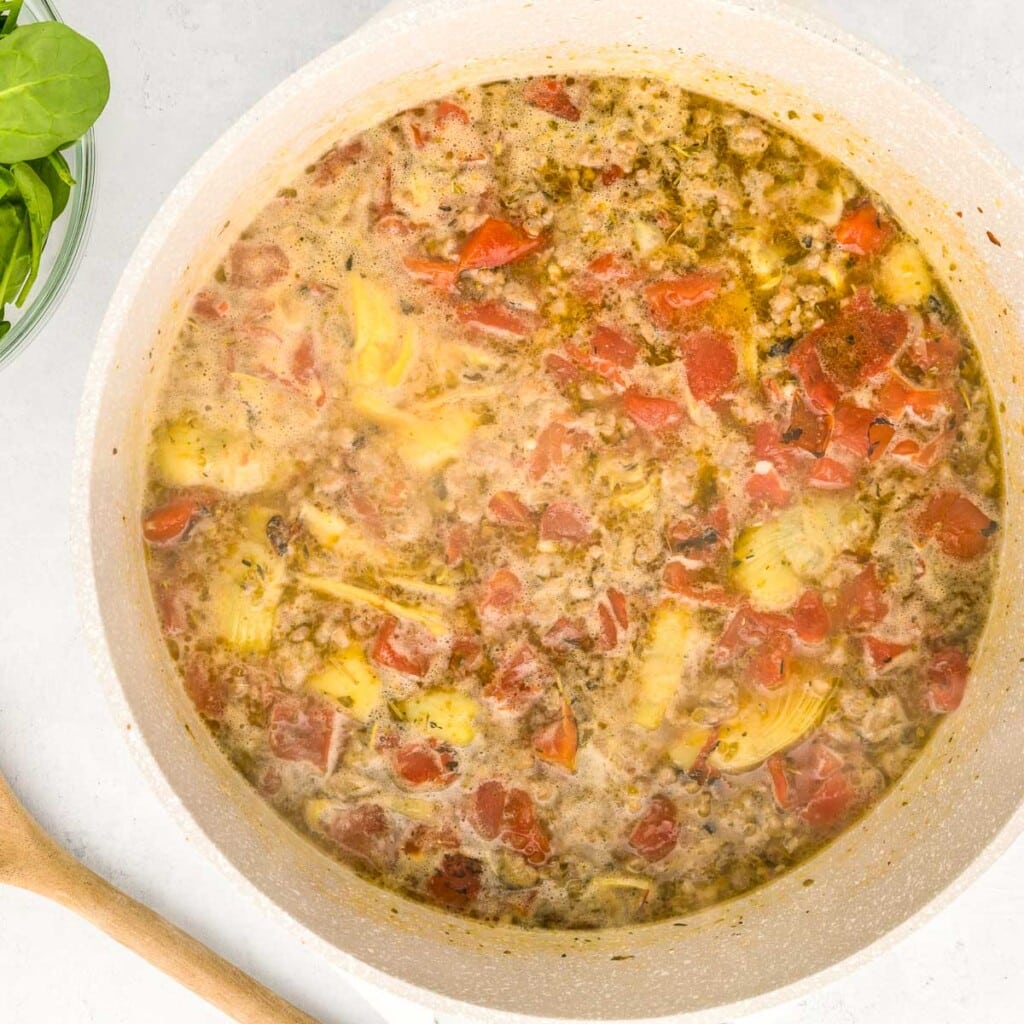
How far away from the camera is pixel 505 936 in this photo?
2.65m

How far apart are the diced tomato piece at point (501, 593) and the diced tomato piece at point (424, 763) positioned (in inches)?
12.8

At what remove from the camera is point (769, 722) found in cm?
263

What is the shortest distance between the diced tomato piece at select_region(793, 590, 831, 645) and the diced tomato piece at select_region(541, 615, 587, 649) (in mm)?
481

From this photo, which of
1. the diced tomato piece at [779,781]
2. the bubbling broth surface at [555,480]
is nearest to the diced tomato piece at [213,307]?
the bubbling broth surface at [555,480]

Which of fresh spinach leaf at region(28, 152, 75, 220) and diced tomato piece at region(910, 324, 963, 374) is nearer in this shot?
fresh spinach leaf at region(28, 152, 75, 220)

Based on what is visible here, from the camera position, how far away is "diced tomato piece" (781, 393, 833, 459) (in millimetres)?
2582

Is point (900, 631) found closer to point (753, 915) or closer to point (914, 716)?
point (914, 716)

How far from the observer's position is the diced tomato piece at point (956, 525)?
2.63 m

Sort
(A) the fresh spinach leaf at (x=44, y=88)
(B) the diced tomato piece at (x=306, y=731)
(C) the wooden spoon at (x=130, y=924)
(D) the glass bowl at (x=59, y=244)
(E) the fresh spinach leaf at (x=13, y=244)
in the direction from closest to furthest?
1. (A) the fresh spinach leaf at (x=44, y=88)
2. (E) the fresh spinach leaf at (x=13, y=244)
3. (D) the glass bowl at (x=59, y=244)
4. (B) the diced tomato piece at (x=306, y=731)
5. (C) the wooden spoon at (x=130, y=924)

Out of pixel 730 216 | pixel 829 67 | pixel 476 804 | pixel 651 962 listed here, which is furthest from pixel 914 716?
pixel 829 67

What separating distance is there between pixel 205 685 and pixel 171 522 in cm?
37

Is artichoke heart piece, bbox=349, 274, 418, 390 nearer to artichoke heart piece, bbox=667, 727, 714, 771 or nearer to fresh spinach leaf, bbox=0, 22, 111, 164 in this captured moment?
fresh spinach leaf, bbox=0, 22, 111, 164

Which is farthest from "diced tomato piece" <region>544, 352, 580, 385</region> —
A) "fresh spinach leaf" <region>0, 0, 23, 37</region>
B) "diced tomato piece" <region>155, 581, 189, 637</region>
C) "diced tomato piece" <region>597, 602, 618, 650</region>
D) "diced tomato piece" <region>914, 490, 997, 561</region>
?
"fresh spinach leaf" <region>0, 0, 23, 37</region>

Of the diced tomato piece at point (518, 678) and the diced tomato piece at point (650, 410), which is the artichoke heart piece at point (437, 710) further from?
the diced tomato piece at point (650, 410)
